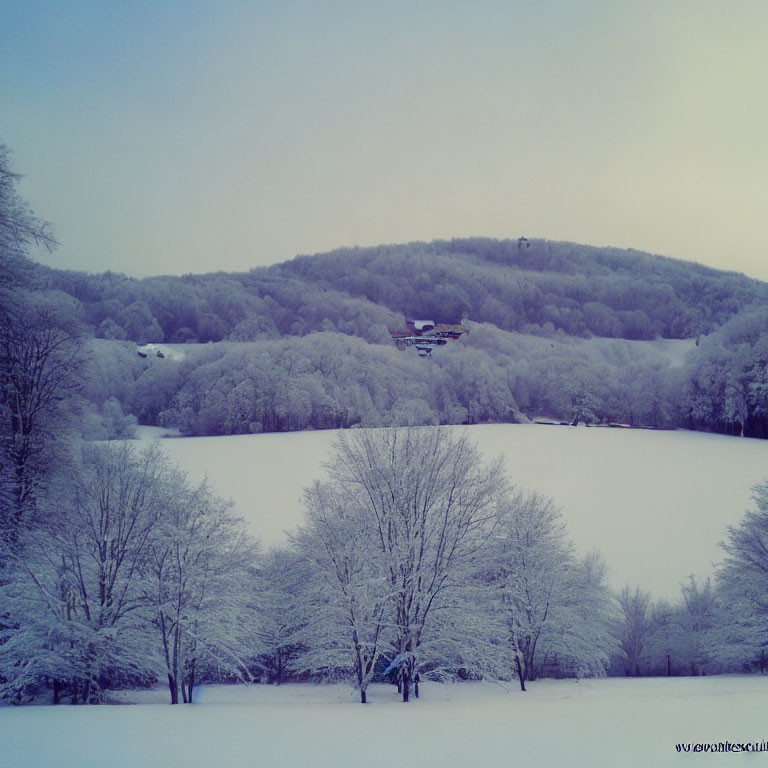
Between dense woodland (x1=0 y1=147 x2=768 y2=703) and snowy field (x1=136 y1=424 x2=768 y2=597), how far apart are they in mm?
262

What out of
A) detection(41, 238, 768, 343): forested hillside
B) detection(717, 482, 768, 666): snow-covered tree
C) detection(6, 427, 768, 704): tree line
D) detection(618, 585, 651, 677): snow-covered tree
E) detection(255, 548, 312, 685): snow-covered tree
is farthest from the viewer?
detection(618, 585, 651, 677): snow-covered tree

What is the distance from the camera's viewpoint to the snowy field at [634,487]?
304 inches

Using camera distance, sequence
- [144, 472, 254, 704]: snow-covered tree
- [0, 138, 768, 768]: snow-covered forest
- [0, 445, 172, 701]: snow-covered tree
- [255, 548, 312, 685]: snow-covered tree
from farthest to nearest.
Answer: [255, 548, 312, 685]: snow-covered tree
[144, 472, 254, 704]: snow-covered tree
[0, 138, 768, 768]: snow-covered forest
[0, 445, 172, 701]: snow-covered tree

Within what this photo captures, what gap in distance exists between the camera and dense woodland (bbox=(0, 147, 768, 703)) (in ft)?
16.9

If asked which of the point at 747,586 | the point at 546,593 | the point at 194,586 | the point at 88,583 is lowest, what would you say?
the point at 546,593

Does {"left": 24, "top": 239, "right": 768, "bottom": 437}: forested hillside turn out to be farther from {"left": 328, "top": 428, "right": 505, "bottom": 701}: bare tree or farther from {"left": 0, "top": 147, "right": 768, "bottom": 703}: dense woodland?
{"left": 328, "top": 428, "right": 505, "bottom": 701}: bare tree

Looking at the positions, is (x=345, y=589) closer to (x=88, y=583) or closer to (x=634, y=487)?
(x=88, y=583)

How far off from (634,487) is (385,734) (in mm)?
5687

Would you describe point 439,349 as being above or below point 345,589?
above

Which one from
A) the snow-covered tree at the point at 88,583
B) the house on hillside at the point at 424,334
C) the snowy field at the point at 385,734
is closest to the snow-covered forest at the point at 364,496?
the snow-covered tree at the point at 88,583

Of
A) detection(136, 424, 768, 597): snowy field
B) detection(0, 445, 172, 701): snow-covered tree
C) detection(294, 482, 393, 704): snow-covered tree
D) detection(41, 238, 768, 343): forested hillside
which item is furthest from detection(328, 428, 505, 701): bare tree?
detection(41, 238, 768, 343): forested hillside

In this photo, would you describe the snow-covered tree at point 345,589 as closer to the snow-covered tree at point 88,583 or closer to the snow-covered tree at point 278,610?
the snow-covered tree at point 278,610

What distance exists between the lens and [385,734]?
11.7ft

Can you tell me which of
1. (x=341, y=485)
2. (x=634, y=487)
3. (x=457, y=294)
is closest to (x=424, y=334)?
(x=457, y=294)
